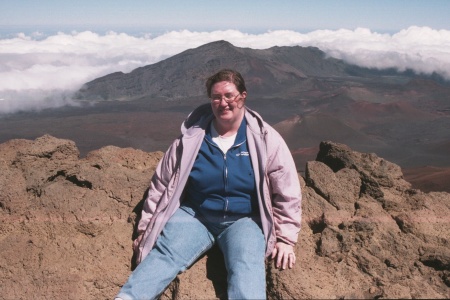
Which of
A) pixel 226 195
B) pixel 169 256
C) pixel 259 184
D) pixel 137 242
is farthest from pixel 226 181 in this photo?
pixel 137 242

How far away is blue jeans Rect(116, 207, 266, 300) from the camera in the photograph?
10.3 feet

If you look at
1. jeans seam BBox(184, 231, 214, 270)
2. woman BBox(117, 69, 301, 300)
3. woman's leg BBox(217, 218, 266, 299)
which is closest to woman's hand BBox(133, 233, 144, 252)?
woman BBox(117, 69, 301, 300)

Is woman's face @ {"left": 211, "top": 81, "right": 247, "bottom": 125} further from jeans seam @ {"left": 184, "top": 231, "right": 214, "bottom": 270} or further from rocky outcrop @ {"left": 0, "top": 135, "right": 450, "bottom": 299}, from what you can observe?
rocky outcrop @ {"left": 0, "top": 135, "right": 450, "bottom": 299}

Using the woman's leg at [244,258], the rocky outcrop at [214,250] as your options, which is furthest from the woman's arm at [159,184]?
the woman's leg at [244,258]

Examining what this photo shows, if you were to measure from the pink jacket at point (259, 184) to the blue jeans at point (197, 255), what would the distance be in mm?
119

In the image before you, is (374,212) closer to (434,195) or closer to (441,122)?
(434,195)

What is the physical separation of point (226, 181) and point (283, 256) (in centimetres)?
76

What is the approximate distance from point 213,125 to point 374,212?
6.02 ft

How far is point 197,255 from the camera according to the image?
11.6 ft

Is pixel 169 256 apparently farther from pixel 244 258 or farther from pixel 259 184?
pixel 259 184

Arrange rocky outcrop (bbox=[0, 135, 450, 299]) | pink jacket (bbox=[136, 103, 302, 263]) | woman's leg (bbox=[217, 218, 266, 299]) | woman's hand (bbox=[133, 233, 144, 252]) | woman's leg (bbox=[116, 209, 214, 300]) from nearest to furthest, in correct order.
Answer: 1. woman's leg (bbox=[217, 218, 266, 299])
2. woman's leg (bbox=[116, 209, 214, 300])
3. rocky outcrop (bbox=[0, 135, 450, 299])
4. pink jacket (bbox=[136, 103, 302, 263])
5. woman's hand (bbox=[133, 233, 144, 252])

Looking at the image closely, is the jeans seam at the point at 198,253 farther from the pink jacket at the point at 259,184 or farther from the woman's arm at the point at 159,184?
the woman's arm at the point at 159,184

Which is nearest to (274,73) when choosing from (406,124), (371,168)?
(406,124)

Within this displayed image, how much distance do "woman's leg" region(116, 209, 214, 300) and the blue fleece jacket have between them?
0.18m
